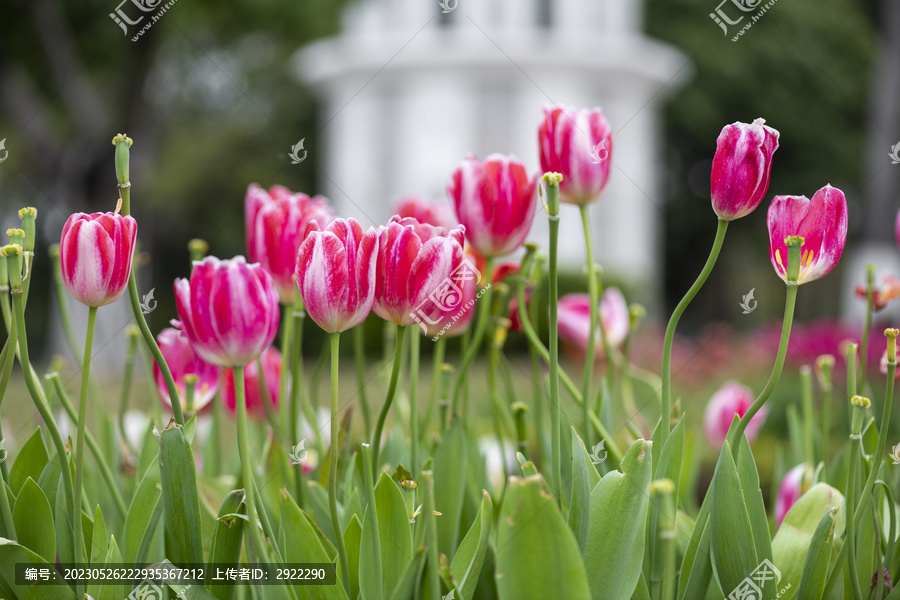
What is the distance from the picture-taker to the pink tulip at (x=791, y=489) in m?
0.98

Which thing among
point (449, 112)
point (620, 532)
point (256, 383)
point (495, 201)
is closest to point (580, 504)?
point (620, 532)

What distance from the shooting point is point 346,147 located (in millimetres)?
13289

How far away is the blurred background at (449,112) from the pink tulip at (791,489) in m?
0.74

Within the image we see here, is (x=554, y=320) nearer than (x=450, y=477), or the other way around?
(x=554, y=320)

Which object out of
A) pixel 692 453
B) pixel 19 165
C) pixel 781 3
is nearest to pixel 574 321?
pixel 692 453

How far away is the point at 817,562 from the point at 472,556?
0.29 m

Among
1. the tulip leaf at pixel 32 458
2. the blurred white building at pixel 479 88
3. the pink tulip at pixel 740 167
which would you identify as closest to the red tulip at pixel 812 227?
the pink tulip at pixel 740 167

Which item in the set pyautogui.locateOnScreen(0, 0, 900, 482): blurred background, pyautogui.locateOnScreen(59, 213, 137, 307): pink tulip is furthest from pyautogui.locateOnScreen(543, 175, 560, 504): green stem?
pyautogui.locateOnScreen(0, 0, 900, 482): blurred background

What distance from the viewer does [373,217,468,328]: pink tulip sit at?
0.70m

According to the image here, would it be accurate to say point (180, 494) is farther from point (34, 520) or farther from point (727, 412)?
point (727, 412)

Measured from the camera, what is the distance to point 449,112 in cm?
1230

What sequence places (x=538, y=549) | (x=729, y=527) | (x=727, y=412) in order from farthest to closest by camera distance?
(x=727, y=412), (x=729, y=527), (x=538, y=549)

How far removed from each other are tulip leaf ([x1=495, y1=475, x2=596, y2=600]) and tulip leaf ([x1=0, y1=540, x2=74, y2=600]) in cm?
38

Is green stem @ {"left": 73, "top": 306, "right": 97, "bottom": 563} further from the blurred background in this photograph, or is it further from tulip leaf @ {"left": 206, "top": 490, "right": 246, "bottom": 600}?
the blurred background
